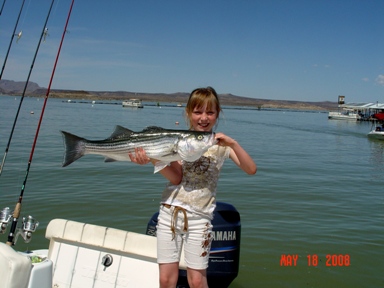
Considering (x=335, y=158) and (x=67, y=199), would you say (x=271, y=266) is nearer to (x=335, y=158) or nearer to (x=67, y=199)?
(x=67, y=199)

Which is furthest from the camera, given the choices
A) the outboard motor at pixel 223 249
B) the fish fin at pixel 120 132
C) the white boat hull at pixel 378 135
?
the white boat hull at pixel 378 135

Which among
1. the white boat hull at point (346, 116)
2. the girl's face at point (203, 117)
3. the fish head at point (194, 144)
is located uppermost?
the white boat hull at point (346, 116)

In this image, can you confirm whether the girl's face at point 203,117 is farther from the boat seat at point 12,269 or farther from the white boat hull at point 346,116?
the white boat hull at point 346,116

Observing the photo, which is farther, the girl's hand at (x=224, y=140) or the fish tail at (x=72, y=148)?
the fish tail at (x=72, y=148)

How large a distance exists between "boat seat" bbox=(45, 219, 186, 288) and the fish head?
1286mm

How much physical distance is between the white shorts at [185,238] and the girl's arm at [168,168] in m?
0.26

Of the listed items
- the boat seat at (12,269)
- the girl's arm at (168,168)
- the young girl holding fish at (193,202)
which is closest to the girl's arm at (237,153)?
the young girl holding fish at (193,202)

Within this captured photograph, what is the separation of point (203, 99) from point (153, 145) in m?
0.61

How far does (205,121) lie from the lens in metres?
3.59

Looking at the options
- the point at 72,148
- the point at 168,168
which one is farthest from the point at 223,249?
the point at 72,148

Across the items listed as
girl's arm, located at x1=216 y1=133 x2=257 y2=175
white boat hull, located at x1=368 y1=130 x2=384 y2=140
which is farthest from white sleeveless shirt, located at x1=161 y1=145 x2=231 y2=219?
white boat hull, located at x1=368 y1=130 x2=384 y2=140

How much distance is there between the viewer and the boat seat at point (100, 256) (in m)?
4.20
